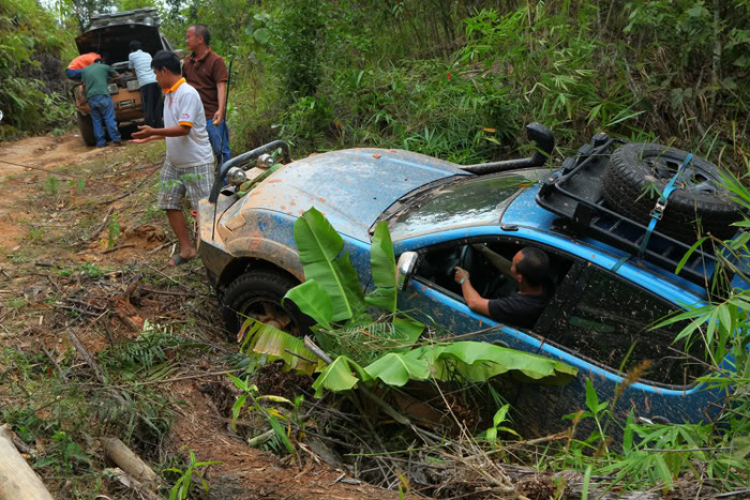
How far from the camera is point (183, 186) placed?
5.60 m

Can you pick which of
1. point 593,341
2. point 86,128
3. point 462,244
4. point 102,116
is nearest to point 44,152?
point 86,128

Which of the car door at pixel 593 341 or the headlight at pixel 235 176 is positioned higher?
the headlight at pixel 235 176

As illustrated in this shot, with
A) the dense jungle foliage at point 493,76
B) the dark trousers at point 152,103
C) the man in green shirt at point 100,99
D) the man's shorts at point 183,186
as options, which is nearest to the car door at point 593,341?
the dense jungle foliage at point 493,76

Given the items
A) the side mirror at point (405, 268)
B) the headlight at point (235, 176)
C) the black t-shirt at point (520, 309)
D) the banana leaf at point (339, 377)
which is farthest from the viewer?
the headlight at point (235, 176)

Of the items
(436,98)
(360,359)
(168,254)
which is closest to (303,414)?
(360,359)

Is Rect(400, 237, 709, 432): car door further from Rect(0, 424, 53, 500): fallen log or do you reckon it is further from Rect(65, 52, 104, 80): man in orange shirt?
Rect(65, 52, 104, 80): man in orange shirt

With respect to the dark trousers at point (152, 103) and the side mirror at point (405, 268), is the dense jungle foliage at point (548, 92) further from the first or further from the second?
the dark trousers at point (152, 103)

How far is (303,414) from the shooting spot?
3.58 m

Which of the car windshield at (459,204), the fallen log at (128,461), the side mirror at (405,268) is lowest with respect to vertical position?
the fallen log at (128,461)

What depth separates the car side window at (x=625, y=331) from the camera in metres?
2.96

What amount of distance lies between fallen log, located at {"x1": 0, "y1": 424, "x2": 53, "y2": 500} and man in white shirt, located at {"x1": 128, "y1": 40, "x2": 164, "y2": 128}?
788 cm

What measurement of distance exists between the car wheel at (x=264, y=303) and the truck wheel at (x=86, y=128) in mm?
7437

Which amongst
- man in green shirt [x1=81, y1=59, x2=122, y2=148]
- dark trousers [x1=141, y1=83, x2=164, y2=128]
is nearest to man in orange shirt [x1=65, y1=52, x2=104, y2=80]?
man in green shirt [x1=81, y1=59, x2=122, y2=148]

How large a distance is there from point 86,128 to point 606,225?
31.4 ft
